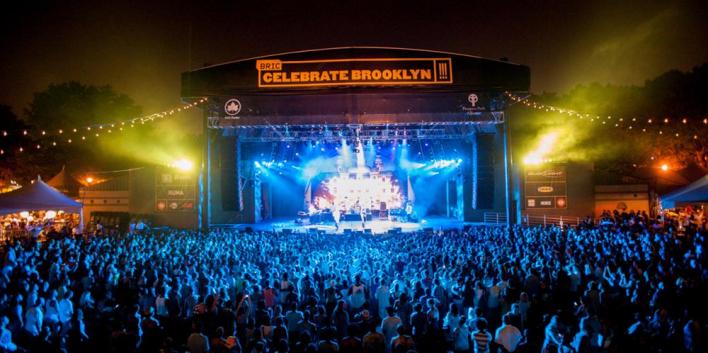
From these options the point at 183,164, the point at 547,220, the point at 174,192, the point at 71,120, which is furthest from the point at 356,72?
the point at 71,120

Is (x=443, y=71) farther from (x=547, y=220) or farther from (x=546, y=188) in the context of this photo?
(x=547, y=220)

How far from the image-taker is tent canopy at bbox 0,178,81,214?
51.9 ft

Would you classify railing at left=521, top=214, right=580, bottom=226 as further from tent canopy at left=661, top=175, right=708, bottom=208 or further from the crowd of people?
the crowd of people

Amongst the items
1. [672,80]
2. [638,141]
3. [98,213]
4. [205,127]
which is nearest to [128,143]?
[98,213]

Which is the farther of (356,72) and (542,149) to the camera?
(542,149)

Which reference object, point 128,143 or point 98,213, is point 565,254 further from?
point 128,143

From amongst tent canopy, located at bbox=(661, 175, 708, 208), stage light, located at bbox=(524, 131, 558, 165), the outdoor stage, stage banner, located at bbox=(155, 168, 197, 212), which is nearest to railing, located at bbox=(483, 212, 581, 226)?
the outdoor stage

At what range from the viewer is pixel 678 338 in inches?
218

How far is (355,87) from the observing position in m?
19.5

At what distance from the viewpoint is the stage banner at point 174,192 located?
24031 millimetres

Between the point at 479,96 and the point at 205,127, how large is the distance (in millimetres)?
12566

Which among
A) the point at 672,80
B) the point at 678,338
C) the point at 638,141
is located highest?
the point at 672,80

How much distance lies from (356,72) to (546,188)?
11875mm

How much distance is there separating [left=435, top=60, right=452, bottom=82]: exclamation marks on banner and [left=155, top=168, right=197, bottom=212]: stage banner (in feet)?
46.1
